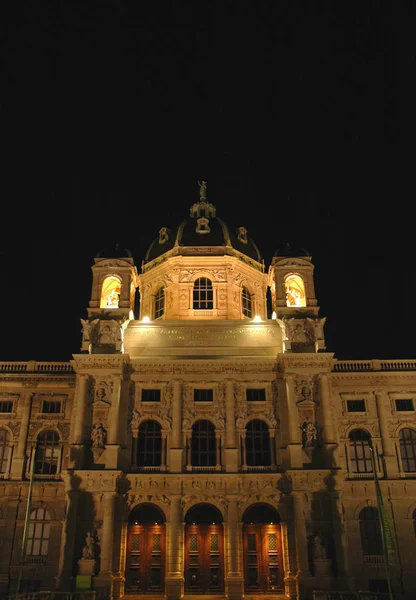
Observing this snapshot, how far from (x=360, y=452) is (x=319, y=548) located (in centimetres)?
797

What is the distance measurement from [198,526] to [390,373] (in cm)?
1622

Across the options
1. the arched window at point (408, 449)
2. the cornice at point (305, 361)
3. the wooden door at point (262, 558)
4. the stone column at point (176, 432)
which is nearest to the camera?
the wooden door at point (262, 558)

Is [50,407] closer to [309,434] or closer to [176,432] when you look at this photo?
[176,432]

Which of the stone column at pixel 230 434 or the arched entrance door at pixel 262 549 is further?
the stone column at pixel 230 434

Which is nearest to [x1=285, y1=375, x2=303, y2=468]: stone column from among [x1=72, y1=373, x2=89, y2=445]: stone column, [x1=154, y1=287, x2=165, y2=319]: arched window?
[x1=154, y1=287, x2=165, y2=319]: arched window

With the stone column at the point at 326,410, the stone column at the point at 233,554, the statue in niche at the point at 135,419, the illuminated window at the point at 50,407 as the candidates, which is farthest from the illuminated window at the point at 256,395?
the illuminated window at the point at 50,407

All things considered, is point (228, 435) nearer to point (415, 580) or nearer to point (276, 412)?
point (276, 412)

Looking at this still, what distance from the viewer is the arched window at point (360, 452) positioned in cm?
4162

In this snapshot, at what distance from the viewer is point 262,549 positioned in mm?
38125

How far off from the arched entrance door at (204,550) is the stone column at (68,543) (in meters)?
6.59

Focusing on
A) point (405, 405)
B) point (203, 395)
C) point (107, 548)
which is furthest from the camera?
point (405, 405)

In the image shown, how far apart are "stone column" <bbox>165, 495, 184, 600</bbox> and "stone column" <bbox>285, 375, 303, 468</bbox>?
7.23 m

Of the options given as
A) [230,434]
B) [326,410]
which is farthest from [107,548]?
[326,410]

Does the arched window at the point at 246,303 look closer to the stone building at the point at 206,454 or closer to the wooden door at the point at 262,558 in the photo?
the stone building at the point at 206,454
